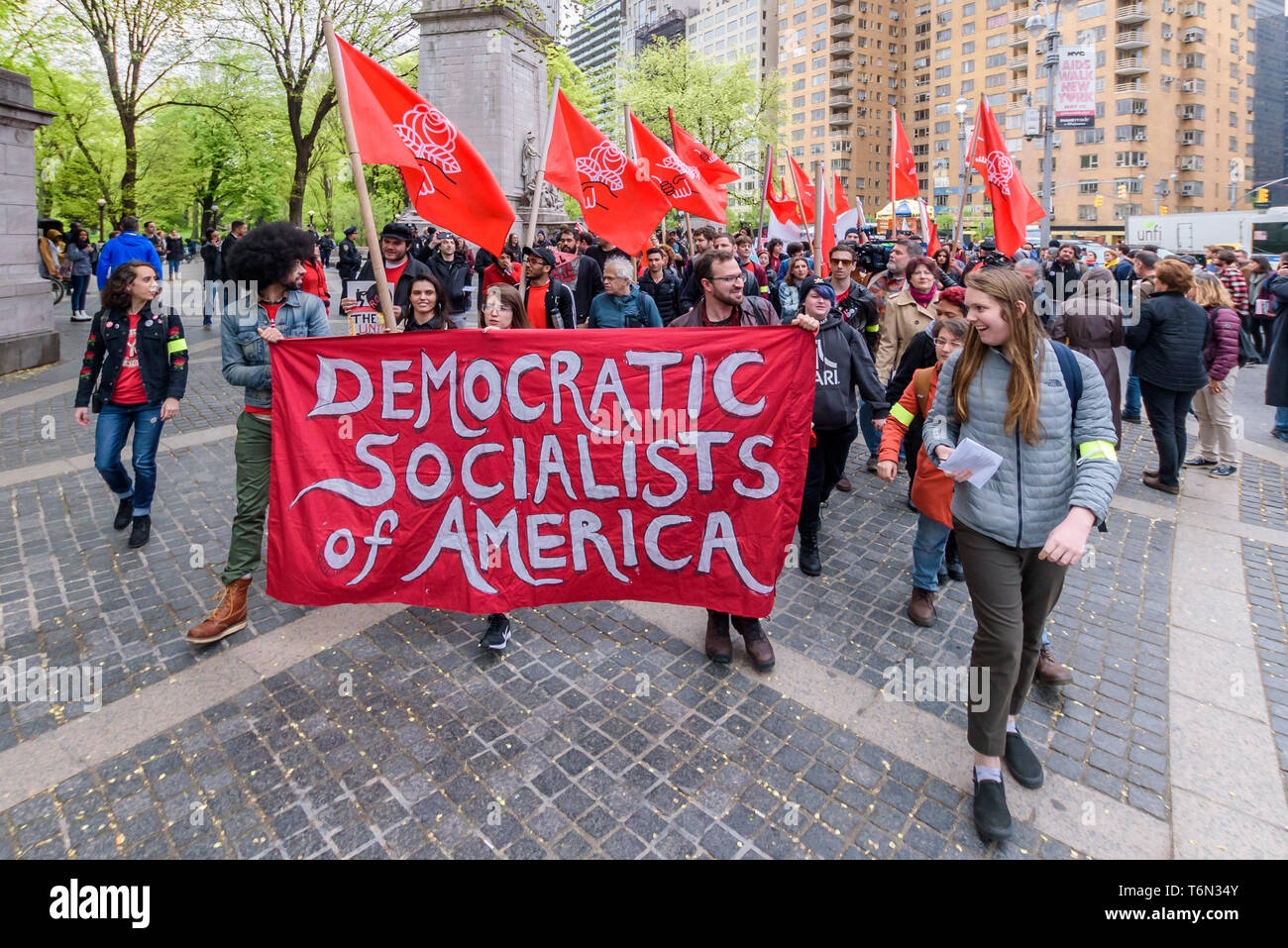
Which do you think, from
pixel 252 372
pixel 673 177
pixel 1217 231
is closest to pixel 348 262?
pixel 673 177

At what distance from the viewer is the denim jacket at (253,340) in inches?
175

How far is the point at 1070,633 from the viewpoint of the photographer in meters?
4.71

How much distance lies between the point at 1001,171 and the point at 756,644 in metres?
7.49

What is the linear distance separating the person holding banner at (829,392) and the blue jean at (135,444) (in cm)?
519

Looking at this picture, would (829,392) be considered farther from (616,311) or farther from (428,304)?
(428,304)

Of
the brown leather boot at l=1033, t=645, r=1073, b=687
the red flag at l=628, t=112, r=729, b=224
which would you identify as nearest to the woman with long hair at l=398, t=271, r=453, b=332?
the red flag at l=628, t=112, r=729, b=224

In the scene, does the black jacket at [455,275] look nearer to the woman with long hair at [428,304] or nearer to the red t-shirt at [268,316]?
the woman with long hair at [428,304]

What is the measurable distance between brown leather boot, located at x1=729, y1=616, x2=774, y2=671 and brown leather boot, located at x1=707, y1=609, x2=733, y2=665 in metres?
0.09

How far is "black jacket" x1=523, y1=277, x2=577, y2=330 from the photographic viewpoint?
7.16m

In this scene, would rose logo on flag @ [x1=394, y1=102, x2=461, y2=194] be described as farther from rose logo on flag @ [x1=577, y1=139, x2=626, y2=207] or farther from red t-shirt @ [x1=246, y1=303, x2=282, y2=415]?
rose logo on flag @ [x1=577, y1=139, x2=626, y2=207]

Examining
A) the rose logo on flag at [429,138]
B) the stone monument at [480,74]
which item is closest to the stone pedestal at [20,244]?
the rose logo on flag at [429,138]

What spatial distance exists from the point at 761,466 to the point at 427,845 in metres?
2.39

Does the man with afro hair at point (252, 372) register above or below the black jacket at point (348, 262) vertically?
below
